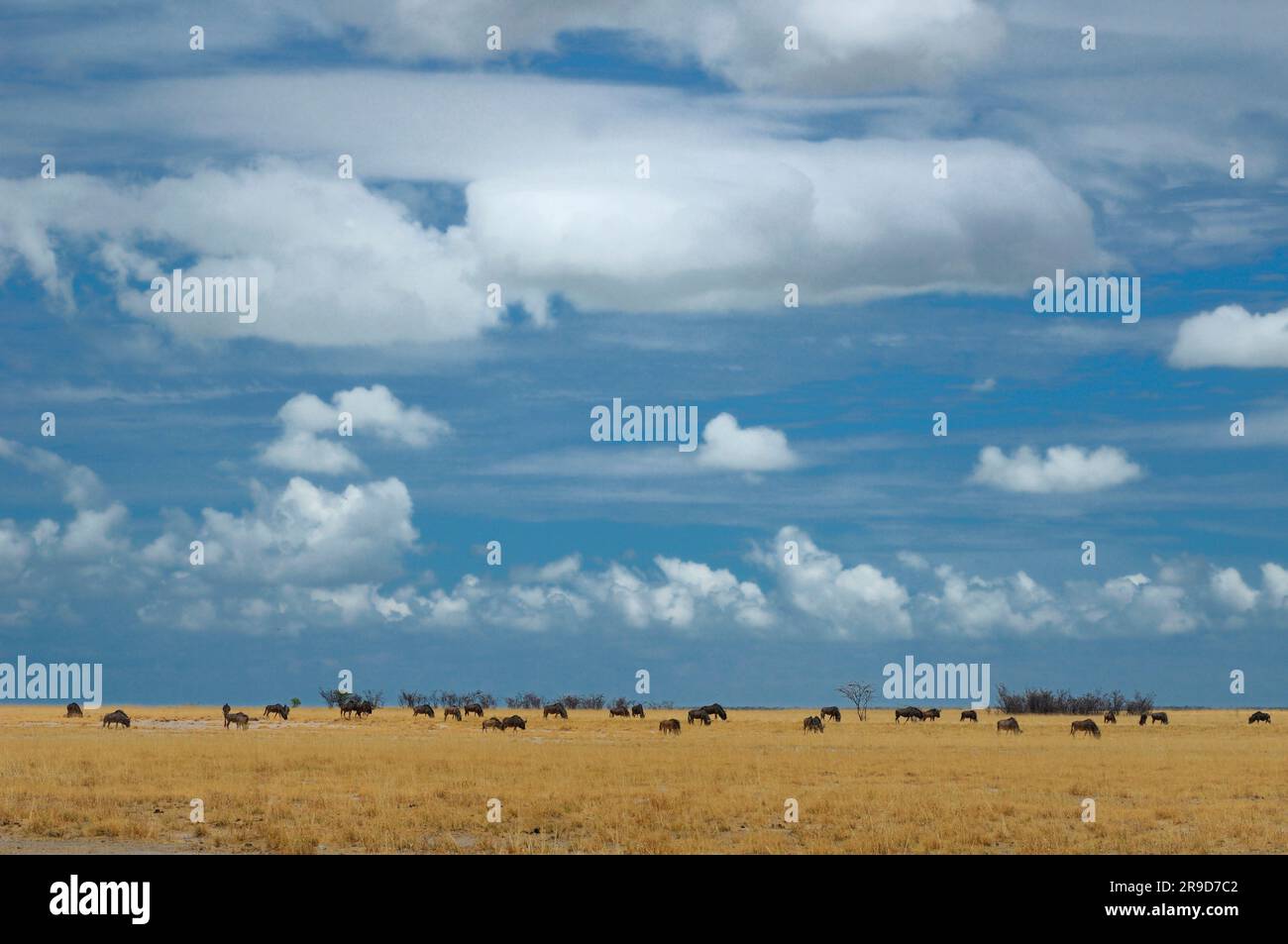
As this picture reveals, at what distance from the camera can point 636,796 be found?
104 feet

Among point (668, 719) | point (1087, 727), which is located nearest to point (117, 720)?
point (668, 719)

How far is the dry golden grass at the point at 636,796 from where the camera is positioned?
24.6 metres

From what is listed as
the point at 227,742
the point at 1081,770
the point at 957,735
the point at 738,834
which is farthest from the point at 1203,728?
the point at 738,834

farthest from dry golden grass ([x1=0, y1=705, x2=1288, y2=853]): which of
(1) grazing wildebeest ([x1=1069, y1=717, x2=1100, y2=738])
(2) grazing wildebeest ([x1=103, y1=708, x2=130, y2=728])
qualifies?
(2) grazing wildebeest ([x1=103, y1=708, x2=130, y2=728])

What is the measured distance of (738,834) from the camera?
85.6 feet

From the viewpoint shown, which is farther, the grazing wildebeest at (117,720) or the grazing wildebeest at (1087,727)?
the grazing wildebeest at (117,720)

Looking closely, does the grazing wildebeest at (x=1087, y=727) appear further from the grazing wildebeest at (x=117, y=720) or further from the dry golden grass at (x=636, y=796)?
the grazing wildebeest at (x=117, y=720)

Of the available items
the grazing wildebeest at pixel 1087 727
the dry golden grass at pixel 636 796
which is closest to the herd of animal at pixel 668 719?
the grazing wildebeest at pixel 1087 727

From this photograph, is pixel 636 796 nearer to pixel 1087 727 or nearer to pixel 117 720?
pixel 1087 727

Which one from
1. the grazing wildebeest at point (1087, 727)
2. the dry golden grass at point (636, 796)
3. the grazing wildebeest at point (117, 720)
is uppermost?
the grazing wildebeest at point (117, 720)

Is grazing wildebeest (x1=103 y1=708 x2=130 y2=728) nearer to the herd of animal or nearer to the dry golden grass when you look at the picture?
the herd of animal
